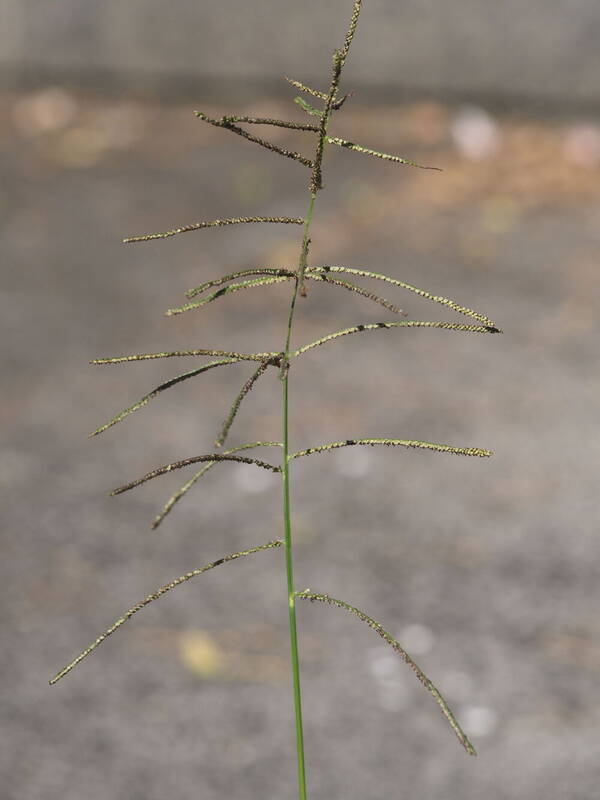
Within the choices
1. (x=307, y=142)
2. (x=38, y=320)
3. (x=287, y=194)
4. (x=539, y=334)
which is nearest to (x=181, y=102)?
(x=307, y=142)

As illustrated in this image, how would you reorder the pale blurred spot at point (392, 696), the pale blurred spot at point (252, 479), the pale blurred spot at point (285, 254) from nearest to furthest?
1. the pale blurred spot at point (392, 696)
2. the pale blurred spot at point (252, 479)
3. the pale blurred spot at point (285, 254)

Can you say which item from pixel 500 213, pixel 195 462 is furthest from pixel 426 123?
pixel 195 462

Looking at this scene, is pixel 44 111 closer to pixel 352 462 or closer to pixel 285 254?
pixel 285 254

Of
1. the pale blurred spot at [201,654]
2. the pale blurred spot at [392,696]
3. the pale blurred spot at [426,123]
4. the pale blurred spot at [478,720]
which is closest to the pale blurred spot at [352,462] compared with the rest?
the pale blurred spot at [201,654]

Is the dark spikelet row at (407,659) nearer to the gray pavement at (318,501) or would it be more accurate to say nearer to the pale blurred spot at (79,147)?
the gray pavement at (318,501)

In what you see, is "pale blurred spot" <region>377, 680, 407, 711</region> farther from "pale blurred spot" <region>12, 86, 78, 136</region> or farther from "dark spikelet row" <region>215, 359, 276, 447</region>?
"pale blurred spot" <region>12, 86, 78, 136</region>

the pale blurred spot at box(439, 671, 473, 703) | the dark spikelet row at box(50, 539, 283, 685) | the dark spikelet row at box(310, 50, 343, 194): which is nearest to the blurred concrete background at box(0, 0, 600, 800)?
the pale blurred spot at box(439, 671, 473, 703)
